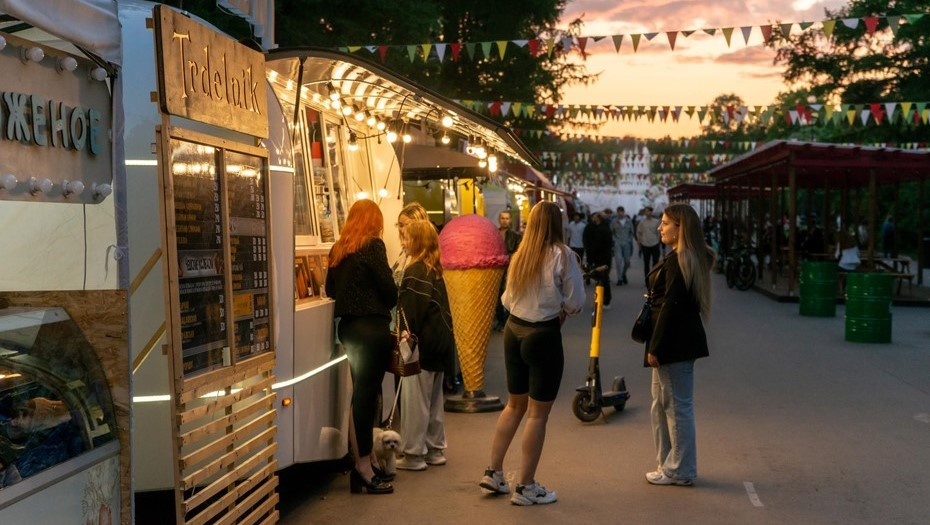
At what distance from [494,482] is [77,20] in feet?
14.3

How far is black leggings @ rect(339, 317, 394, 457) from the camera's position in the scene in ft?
24.6

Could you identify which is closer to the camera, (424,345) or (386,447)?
(386,447)

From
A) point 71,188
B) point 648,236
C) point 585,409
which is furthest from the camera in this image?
point 648,236

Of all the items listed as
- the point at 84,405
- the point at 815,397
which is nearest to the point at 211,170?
the point at 84,405

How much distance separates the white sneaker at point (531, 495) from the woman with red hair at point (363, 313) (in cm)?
91

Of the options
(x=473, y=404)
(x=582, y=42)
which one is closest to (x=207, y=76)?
(x=473, y=404)

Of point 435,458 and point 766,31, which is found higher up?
point 766,31

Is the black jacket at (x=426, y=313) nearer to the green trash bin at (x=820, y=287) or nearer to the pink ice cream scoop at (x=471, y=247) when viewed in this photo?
the pink ice cream scoop at (x=471, y=247)

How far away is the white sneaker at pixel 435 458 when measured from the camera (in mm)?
8484

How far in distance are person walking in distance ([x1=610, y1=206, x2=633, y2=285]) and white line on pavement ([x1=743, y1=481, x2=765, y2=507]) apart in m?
21.1

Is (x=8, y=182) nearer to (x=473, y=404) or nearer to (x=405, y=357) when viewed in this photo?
(x=405, y=357)

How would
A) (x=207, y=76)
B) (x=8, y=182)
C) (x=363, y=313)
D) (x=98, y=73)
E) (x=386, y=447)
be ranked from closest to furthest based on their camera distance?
(x=8, y=182)
(x=98, y=73)
(x=207, y=76)
(x=363, y=313)
(x=386, y=447)

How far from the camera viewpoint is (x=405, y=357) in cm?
786

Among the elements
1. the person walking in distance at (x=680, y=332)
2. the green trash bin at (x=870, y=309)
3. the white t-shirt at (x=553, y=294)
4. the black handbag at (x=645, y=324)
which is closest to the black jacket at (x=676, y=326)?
the person walking in distance at (x=680, y=332)
